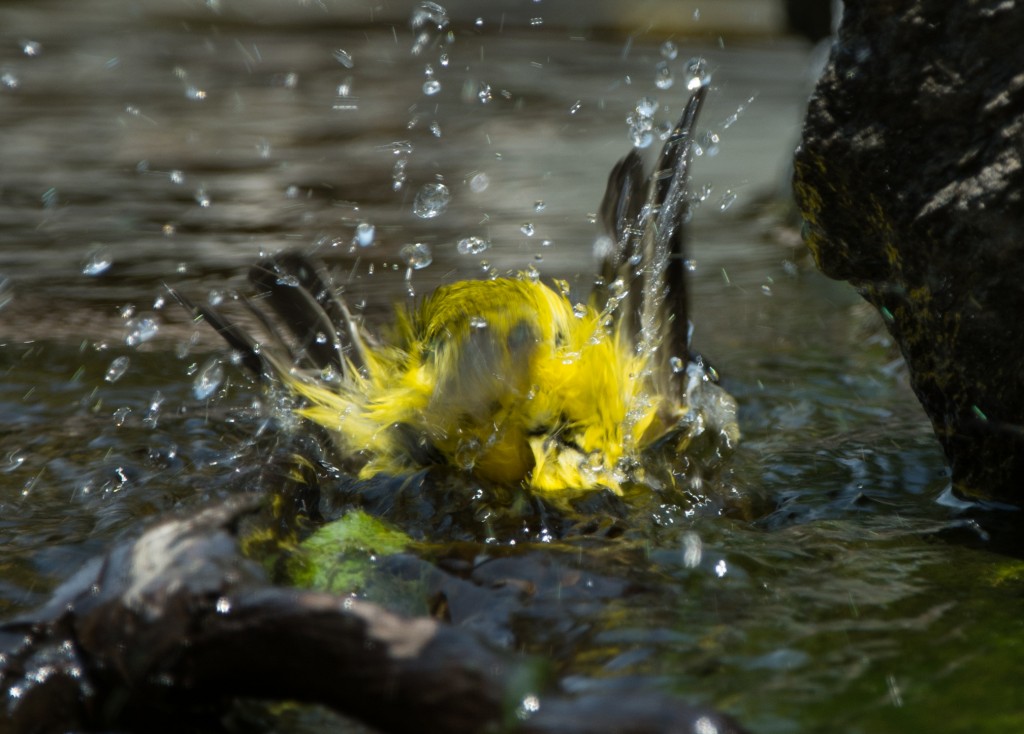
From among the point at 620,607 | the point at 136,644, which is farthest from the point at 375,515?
the point at 136,644

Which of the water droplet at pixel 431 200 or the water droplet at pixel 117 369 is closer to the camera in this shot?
the water droplet at pixel 117 369

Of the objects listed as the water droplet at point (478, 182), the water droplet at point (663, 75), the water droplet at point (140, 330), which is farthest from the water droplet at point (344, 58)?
the water droplet at point (140, 330)

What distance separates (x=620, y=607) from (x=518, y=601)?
167 mm

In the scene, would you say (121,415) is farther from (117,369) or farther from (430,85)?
(430,85)

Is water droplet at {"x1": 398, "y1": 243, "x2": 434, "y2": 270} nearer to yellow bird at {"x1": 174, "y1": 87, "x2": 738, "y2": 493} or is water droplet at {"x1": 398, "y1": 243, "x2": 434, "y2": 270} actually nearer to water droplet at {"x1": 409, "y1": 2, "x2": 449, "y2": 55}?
yellow bird at {"x1": 174, "y1": 87, "x2": 738, "y2": 493}

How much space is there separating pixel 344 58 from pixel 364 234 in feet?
15.9

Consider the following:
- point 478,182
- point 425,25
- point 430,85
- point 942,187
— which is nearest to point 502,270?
point 478,182

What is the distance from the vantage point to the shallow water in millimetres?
1830

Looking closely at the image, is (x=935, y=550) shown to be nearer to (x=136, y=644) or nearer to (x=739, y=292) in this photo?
(x=136, y=644)

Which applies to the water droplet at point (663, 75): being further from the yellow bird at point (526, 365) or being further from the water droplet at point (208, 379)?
the yellow bird at point (526, 365)

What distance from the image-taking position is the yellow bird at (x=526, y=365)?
2.61 meters

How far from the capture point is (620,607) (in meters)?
1.96

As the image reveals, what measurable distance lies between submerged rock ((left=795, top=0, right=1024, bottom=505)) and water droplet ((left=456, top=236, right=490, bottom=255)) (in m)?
2.91

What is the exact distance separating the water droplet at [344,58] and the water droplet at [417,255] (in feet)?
15.7
